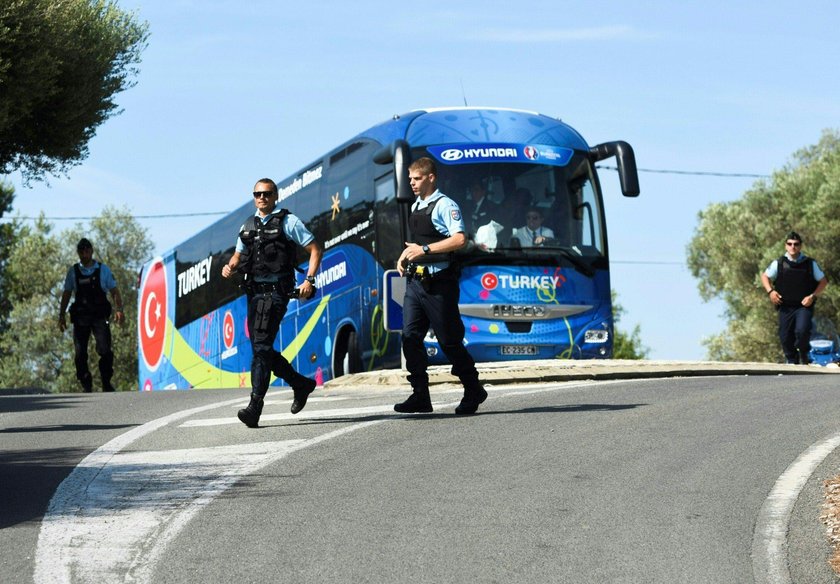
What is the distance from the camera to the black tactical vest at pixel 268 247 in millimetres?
10812

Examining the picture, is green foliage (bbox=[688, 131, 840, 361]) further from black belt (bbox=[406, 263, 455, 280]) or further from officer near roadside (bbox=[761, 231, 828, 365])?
black belt (bbox=[406, 263, 455, 280])

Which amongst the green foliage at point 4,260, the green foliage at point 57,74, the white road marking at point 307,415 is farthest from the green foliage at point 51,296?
the white road marking at point 307,415

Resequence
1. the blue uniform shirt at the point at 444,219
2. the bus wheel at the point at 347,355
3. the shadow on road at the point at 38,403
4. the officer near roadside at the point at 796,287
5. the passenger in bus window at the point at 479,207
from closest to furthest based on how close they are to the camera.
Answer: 1. the blue uniform shirt at the point at 444,219
2. the shadow on road at the point at 38,403
3. the passenger in bus window at the point at 479,207
4. the officer near roadside at the point at 796,287
5. the bus wheel at the point at 347,355

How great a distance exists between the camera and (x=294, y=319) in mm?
21375

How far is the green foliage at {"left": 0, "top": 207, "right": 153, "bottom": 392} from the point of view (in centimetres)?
7269

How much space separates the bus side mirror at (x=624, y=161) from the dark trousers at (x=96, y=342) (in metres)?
6.62

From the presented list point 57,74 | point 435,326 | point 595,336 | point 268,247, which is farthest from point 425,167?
point 57,74

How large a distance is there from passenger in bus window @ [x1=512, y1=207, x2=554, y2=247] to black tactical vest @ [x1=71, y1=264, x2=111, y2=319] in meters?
5.29

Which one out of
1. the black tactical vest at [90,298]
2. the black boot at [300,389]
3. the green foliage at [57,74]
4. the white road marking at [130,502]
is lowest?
the white road marking at [130,502]

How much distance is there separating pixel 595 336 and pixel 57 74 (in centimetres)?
1014

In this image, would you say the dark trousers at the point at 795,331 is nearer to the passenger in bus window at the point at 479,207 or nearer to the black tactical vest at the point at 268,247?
the passenger in bus window at the point at 479,207

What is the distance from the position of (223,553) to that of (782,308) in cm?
1346

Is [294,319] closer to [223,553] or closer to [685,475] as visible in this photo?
[685,475]

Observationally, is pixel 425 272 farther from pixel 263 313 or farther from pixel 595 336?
pixel 595 336
